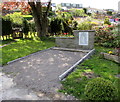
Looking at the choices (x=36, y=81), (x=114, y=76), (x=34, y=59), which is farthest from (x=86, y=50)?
(x=36, y=81)

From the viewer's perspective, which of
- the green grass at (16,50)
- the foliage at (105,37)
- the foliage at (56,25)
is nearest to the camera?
the green grass at (16,50)

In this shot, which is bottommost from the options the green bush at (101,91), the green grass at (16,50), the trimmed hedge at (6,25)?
the green bush at (101,91)

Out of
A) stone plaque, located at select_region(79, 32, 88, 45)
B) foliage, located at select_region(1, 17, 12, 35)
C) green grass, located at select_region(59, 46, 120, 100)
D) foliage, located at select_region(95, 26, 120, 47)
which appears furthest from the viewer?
Answer: foliage, located at select_region(1, 17, 12, 35)

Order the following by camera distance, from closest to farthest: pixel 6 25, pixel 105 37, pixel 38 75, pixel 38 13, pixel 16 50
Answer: pixel 38 75 < pixel 16 50 < pixel 105 37 < pixel 6 25 < pixel 38 13

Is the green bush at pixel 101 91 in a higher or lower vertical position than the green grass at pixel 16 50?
lower

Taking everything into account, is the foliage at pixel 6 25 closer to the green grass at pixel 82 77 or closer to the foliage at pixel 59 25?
the foliage at pixel 59 25

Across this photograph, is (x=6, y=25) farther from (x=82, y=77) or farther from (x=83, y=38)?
(x=82, y=77)

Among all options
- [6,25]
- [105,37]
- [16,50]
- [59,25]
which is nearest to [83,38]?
[105,37]

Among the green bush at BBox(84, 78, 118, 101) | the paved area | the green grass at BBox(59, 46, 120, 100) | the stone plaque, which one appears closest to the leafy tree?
the stone plaque

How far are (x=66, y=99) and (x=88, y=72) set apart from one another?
7.32 feet

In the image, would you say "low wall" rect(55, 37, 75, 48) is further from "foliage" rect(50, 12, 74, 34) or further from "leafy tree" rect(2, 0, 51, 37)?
"foliage" rect(50, 12, 74, 34)

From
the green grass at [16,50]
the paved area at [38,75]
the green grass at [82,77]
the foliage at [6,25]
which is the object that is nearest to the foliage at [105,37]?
the green grass at [16,50]

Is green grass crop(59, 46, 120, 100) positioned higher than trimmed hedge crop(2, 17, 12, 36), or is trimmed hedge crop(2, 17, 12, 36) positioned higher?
trimmed hedge crop(2, 17, 12, 36)

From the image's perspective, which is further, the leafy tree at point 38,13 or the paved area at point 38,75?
the leafy tree at point 38,13
